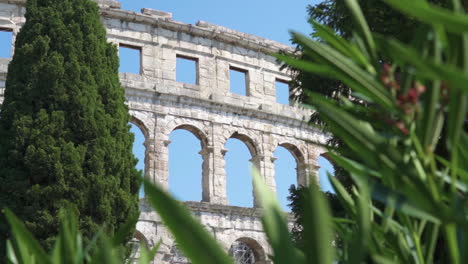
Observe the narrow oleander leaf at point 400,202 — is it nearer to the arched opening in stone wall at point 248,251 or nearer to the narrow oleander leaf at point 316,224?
the narrow oleander leaf at point 316,224

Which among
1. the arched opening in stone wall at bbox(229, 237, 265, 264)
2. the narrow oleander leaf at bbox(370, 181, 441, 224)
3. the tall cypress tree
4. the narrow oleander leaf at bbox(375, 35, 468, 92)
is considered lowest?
the narrow oleander leaf at bbox(370, 181, 441, 224)

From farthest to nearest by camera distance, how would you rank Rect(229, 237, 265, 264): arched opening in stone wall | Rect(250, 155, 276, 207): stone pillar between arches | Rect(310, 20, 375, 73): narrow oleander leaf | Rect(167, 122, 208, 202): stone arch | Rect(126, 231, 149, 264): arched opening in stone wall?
Rect(250, 155, 276, 207): stone pillar between arches
Rect(167, 122, 208, 202): stone arch
Rect(229, 237, 265, 264): arched opening in stone wall
Rect(126, 231, 149, 264): arched opening in stone wall
Rect(310, 20, 375, 73): narrow oleander leaf

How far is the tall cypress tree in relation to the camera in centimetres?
1089

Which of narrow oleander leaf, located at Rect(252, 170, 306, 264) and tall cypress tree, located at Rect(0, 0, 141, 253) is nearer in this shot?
narrow oleander leaf, located at Rect(252, 170, 306, 264)

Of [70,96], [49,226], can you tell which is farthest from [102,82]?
[49,226]

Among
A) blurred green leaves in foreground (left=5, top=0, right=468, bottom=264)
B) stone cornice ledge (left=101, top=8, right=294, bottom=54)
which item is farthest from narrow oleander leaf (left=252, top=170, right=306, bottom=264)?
stone cornice ledge (left=101, top=8, right=294, bottom=54)

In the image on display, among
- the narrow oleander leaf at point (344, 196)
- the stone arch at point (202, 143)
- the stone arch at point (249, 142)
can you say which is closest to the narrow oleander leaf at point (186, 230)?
the narrow oleander leaf at point (344, 196)

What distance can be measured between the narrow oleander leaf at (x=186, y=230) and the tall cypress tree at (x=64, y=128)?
400 inches

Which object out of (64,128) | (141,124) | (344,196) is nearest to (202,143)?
(141,124)

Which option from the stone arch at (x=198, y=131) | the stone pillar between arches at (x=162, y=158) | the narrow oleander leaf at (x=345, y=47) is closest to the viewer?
the narrow oleander leaf at (x=345, y=47)

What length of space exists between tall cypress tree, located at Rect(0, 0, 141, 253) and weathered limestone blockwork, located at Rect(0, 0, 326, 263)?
193 inches

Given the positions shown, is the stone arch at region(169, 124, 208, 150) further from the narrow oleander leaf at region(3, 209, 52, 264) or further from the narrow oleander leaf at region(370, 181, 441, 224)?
the narrow oleander leaf at region(370, 181, 441, 224)

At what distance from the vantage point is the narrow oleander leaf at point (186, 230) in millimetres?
438

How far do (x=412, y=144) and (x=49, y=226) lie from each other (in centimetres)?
1046
